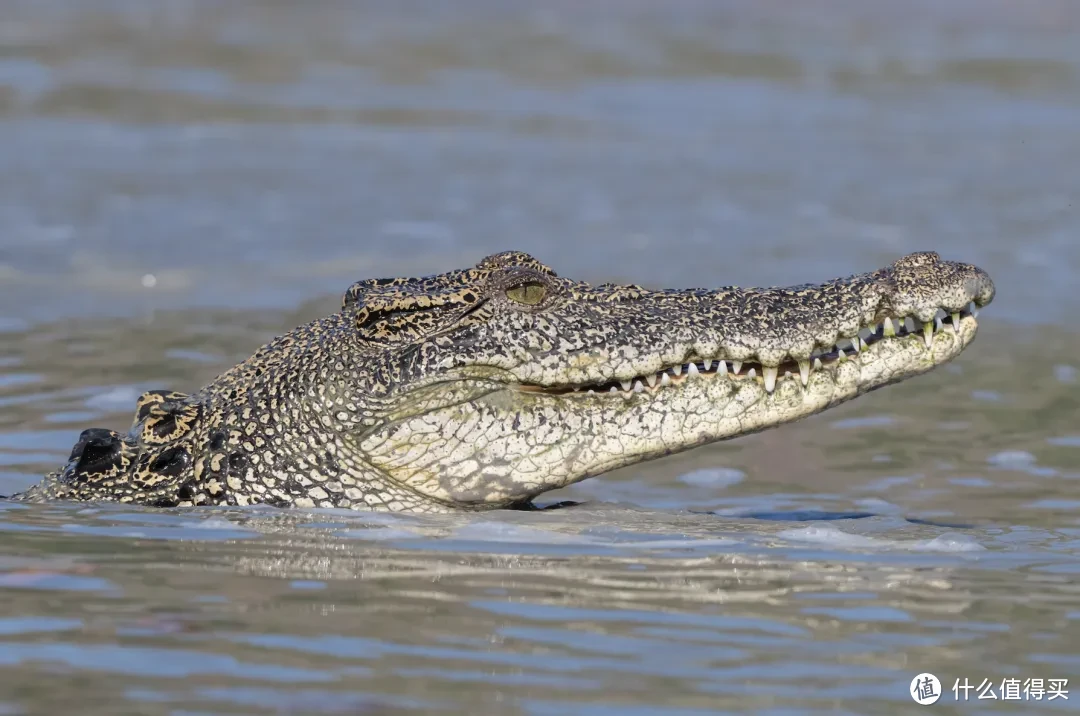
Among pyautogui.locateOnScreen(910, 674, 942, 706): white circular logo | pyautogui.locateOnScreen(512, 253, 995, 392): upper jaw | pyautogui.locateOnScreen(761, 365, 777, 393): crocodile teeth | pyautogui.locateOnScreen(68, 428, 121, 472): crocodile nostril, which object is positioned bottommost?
pyautogui.locateOnScreen(910, 674, 942, 706): white circular logo

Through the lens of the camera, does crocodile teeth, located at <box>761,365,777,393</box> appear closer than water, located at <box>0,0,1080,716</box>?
No

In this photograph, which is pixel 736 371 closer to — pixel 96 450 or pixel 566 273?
pixel 96 450

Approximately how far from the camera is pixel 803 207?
47.2ft

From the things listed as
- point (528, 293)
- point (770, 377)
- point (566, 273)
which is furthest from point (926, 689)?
point (566, 273)

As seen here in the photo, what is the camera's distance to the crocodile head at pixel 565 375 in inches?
224

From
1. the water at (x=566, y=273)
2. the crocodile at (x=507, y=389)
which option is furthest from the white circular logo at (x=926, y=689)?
the crocodile at (x=507, y=389)

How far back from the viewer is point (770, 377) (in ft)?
18.9

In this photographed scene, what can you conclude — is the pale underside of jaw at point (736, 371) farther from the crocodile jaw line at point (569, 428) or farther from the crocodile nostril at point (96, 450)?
the crocodile nostril at point (96, 450)

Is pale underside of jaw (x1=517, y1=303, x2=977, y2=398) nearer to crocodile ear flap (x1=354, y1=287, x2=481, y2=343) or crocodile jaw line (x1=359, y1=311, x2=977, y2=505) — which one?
crocodile jaw line (x1=359, y1=311, x2=977, y2=505)

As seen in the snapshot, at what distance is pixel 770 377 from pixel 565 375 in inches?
27.9

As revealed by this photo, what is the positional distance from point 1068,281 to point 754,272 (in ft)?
7.30

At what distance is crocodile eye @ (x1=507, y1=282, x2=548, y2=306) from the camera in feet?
19.0

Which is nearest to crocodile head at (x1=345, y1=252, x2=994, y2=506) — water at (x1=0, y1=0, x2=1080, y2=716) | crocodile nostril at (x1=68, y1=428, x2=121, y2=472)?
water at (x1=0, y1=0, x2=1080, y2=716)

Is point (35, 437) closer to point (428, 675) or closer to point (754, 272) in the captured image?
point (428, 675)
